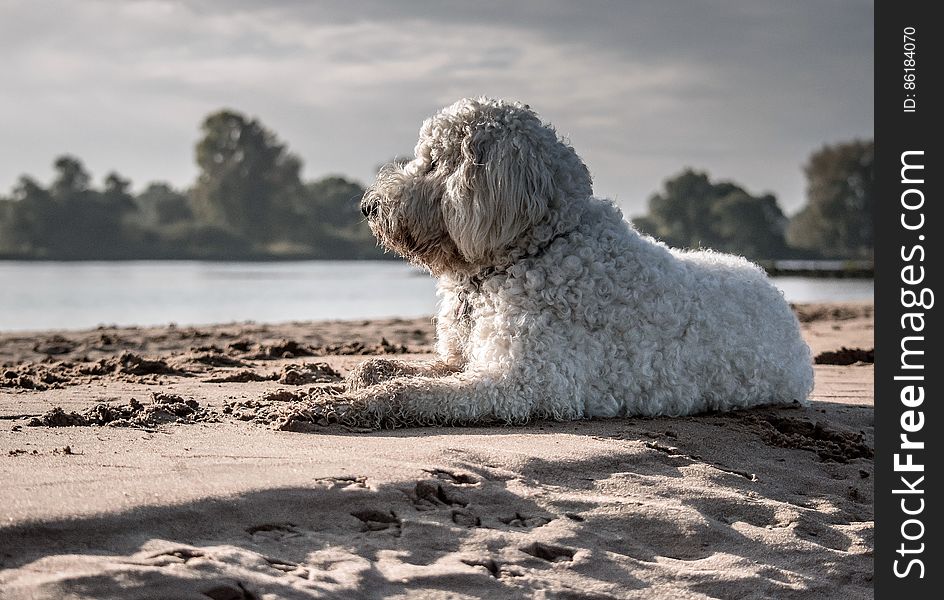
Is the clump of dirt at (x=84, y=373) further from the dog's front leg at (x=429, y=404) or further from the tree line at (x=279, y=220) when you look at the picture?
the tree line at (x=279, y=220)

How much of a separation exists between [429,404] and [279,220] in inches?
2775

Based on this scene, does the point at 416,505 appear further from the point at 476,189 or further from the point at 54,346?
the point at 54,346

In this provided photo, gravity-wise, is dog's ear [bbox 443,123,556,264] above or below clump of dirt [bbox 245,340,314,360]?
above

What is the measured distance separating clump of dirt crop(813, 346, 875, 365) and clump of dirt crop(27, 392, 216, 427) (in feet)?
21.6

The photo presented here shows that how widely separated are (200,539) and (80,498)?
0.48 metres

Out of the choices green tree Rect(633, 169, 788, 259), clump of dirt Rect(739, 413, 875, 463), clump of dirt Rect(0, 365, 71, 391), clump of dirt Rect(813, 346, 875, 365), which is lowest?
clump of dirt Rect(739, 413, 875, 463)

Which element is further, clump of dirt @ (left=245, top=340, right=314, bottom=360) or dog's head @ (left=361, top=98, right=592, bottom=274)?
clump of dirt @ (left=245, top=340, right=314, bottom=360)

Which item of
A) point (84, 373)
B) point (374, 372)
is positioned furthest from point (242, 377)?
point (374, 372)

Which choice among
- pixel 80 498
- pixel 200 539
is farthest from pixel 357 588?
pixel 80 498

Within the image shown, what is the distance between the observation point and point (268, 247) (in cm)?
6931

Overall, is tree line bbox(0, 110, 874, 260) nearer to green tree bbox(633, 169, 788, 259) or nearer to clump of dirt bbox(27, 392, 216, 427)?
green tree bbox(633, 169, 788, 259)

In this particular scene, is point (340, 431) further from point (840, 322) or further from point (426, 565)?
point (840, 322)

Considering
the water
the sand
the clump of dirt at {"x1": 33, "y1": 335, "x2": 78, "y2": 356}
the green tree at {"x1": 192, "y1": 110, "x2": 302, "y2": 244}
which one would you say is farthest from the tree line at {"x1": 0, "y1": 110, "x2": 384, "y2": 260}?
the sand

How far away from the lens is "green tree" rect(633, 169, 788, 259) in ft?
198
